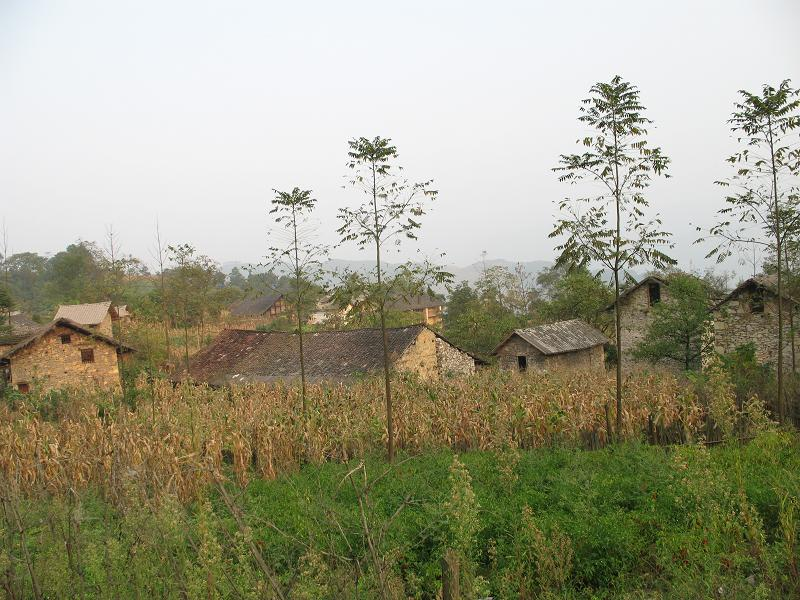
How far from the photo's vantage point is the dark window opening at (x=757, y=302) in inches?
866

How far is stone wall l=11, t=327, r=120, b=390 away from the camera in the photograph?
26062 mm

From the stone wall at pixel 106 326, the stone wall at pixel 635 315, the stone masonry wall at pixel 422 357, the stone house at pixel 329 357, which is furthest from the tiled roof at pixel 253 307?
the stone wall at pixel 635 315

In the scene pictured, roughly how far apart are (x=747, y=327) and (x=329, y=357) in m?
17.1

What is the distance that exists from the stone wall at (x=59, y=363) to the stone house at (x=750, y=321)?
2534cm

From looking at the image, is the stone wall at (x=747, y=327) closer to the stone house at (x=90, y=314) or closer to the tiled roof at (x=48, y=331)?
the tiled roof at (x=48, y=331)

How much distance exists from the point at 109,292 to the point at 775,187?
17260 millimetres

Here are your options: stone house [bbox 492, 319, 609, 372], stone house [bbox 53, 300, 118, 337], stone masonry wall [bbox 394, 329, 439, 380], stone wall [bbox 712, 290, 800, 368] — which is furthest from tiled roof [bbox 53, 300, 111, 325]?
stone wall [bbox 712, 290, 800, 368]

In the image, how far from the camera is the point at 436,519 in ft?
25.5

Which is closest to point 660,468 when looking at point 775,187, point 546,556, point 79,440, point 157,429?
point 546,556

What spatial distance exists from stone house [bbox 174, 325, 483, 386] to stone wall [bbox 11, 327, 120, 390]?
3.63 metres

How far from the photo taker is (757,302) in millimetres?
22391

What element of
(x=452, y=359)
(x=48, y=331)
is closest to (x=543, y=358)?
(x=452, y=359)

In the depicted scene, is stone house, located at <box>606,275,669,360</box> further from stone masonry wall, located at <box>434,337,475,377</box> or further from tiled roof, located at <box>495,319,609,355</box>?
stone masonry wall, located at <box>434,337,475,377</box>

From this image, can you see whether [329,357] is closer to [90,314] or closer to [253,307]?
[90,314]
